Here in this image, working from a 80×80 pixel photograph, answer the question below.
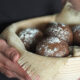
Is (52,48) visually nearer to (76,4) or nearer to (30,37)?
(30,37)

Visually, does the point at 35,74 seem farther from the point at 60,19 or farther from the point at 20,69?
the point at 60,19

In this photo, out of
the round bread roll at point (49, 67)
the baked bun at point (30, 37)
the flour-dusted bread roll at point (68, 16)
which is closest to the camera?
the round bread roll at point (49, 67)

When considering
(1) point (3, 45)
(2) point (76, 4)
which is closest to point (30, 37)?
(1) point (3, 45)

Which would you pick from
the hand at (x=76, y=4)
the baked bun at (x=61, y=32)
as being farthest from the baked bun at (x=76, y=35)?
the hand at (x=76, y=4)

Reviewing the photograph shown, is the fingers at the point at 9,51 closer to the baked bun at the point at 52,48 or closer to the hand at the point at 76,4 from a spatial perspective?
the baked bun at the point at 52,48

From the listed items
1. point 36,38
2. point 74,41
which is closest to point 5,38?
point 36,38

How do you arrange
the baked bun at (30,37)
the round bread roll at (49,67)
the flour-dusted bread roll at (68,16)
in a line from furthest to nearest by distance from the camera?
1. the flour-dusted bread roll at (68,16)
2. the baked bun at (30,37)
3. the round bread roll at (49,67)

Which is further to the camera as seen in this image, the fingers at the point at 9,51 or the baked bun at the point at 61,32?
the baked bun at the point at 61,32

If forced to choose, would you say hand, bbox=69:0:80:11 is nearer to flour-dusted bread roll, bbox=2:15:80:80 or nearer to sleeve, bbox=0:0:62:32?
sleeve, bbox=0:0:62:32
